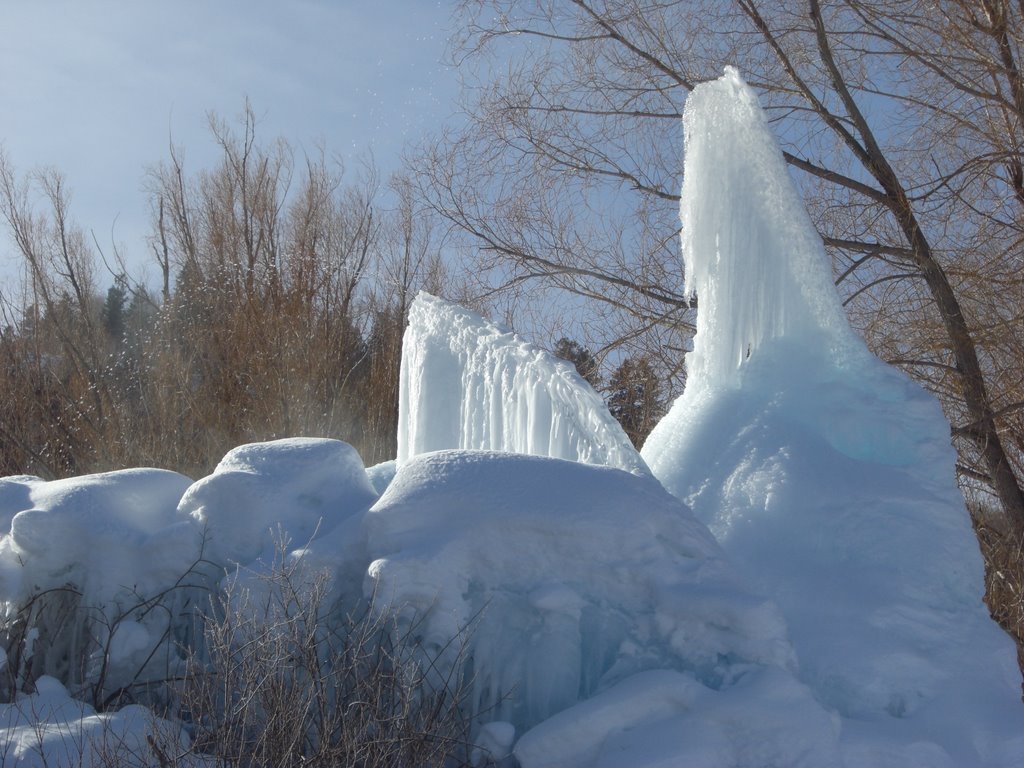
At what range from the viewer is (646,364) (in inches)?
458

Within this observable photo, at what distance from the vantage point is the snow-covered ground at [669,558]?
3.01 meters

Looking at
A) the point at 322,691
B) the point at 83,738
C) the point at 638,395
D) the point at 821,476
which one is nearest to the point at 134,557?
the point at 83,738

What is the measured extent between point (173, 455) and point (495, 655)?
31.1 ft

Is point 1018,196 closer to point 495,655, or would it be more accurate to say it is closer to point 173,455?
point 495,655

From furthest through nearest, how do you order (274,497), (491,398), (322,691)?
(491,398) < (274,497) < (322,691)

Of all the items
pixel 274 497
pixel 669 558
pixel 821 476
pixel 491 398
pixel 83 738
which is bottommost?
pixel 83 738

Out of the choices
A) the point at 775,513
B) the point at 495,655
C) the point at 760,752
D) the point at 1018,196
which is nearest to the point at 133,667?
the point at 495,655

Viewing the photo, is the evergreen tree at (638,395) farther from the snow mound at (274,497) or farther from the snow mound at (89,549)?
the snow mound at (89,549)

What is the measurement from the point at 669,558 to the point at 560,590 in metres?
0.42

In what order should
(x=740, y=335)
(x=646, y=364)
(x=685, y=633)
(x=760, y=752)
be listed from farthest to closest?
1. (x=646, y=364)
2. (x=740, y=335)
3. (x=685, y=633)
4. (x=760, y=752)

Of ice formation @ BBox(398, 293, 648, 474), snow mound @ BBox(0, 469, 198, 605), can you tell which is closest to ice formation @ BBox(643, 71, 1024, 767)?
ice formation @ BBox(398, 293, 648, 474)

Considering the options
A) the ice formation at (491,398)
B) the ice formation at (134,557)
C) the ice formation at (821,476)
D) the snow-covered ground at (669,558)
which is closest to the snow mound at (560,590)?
the snow-covered ground at (669,558)

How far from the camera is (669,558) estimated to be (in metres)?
3.32

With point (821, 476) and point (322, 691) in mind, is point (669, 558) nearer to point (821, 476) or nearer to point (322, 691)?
point (821, 476)
